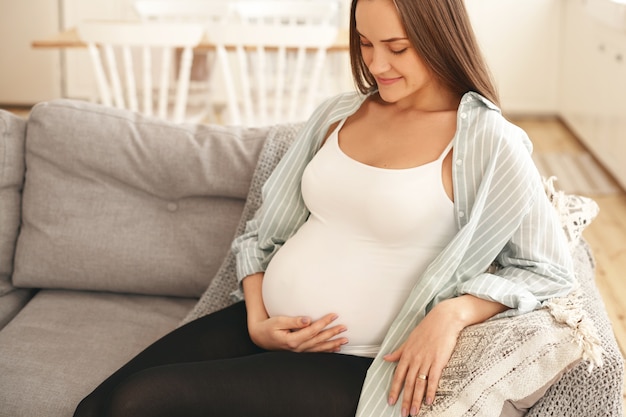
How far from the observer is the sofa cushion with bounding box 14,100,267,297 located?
6.56ft

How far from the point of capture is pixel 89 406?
148cm

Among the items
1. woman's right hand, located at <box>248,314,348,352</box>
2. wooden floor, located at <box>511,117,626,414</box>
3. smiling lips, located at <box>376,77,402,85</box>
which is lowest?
wooden floor, located at <box>511,117,626,414</box>

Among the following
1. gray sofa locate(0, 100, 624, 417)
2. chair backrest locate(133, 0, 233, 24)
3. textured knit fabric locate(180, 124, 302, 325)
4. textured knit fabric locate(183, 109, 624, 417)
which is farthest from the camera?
chair backrest locate(133, 0, 233, 24)

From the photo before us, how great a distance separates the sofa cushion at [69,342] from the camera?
163cm

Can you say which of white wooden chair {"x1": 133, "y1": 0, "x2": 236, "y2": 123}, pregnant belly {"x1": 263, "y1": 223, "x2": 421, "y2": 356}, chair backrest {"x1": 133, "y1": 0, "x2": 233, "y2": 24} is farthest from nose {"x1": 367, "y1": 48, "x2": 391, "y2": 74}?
chair backrest {"x1": 133, "y1": 0, "x2": 233, "y2": 24}

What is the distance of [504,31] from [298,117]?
8.25ft

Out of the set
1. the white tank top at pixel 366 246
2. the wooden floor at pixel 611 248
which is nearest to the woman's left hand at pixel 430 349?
the white tank top at pixel 366 246

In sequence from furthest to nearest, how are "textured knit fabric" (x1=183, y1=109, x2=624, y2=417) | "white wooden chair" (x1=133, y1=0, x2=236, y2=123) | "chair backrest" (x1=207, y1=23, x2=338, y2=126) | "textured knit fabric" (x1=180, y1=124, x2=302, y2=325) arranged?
1. "white wooden chair" (x1=133, y1=0, x2=236, y2=123)
2. "chair backrest" (x1=207, y1=23, x2=338, y2=126)
3. "textured knit fabric" (x1=180, y1=124, x2=302, y2=325)
4. "textured knit fabric" (x1=183, y1=109, x2=624, y2=417)

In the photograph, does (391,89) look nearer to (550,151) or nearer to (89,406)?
(89,406)

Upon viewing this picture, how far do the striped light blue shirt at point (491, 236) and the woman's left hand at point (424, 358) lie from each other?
4 cm

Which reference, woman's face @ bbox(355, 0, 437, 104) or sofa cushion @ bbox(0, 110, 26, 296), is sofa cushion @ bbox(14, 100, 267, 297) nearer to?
sofa cushion @ bbox(0, 110, 26, 296)

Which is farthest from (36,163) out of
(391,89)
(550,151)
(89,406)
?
(550,151)

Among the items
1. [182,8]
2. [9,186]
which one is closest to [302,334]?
[9,186]

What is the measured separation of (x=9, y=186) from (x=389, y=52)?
1.03m
